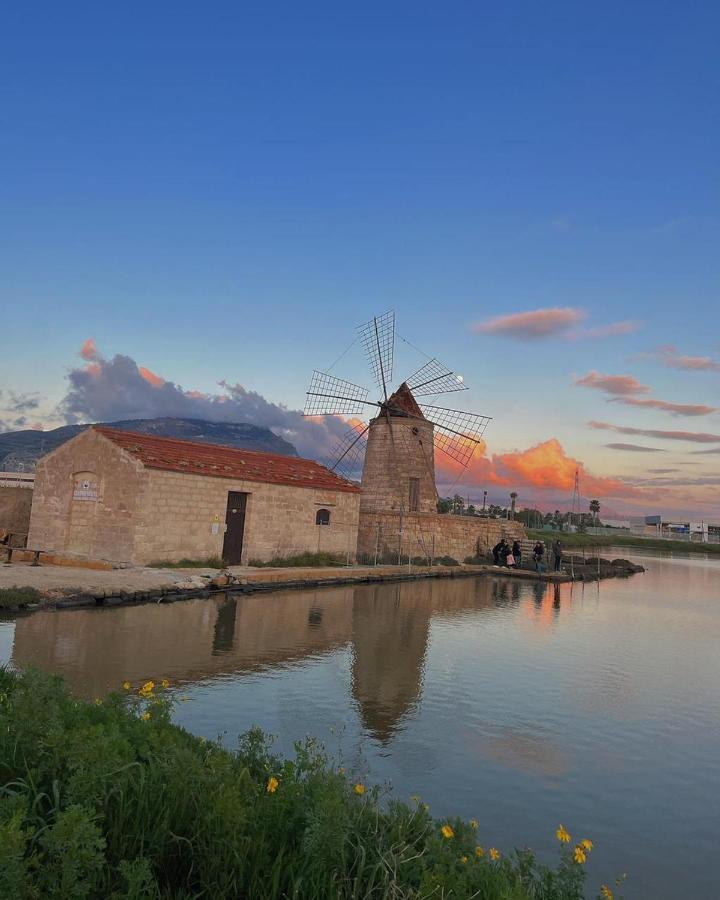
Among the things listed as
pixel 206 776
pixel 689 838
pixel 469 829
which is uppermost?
pixel 206 776

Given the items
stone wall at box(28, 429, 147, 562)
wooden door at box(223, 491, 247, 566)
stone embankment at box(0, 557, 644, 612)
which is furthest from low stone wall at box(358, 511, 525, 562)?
stone wall at box(28, 429, 147, 562)

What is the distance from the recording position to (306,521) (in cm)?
2338

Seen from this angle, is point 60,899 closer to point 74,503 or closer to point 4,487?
point 74,503

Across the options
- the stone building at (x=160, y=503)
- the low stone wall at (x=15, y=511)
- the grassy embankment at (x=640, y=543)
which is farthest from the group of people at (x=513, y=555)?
the grassy embankment at (x=640, y=543)

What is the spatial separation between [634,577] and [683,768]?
98.1 feet

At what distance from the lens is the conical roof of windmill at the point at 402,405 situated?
31.0 metres

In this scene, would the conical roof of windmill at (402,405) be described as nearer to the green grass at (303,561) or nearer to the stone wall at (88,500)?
the green grass at (303,561)

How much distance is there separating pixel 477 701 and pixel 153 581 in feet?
29.5

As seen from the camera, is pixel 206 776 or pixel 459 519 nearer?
pixel 206 776

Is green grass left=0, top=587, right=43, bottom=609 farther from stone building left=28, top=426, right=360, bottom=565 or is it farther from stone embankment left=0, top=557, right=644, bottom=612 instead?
stone building left=28, top=426, right=360, bottom=565

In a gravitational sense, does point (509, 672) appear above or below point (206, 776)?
below

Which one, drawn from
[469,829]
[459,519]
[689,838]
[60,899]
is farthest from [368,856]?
[459,519]

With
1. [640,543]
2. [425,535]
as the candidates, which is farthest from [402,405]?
[640,543]

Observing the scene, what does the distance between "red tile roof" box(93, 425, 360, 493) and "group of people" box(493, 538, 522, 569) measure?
9.71 meters
